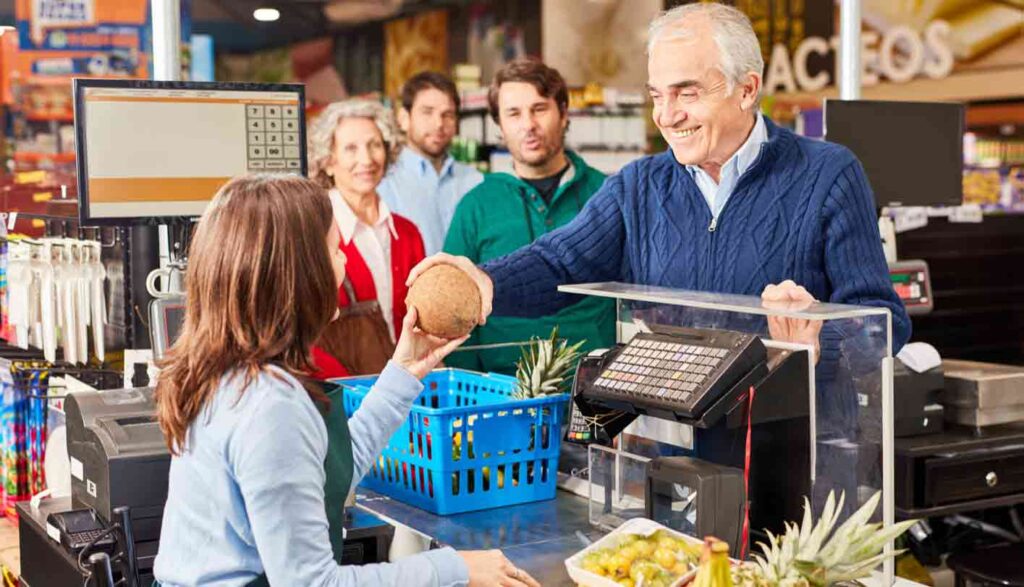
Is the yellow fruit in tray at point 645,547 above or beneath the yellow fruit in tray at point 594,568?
above

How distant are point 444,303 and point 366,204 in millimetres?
2150

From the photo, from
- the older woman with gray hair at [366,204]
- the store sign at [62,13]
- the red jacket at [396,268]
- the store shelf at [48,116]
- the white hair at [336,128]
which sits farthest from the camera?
the store shelf at [48,116]

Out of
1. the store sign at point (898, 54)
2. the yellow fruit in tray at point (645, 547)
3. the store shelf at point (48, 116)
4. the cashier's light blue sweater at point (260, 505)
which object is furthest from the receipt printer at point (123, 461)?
the store sign at point (898, 54)

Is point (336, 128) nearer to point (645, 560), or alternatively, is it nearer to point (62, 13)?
point (62, 13)

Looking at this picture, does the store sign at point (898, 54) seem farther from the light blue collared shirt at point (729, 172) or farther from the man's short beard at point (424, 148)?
the light blue collared shirt at point (729, 172)

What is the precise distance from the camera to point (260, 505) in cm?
166

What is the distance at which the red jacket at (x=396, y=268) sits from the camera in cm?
396

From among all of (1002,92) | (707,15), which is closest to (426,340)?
(707,15)

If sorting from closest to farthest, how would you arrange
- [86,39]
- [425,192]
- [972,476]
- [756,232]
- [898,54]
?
[756,232] → [972,476] → [425,192] → [86,39] → [898,54]

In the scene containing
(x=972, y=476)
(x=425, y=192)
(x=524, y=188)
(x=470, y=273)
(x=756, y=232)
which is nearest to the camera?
(x=470, y=273)

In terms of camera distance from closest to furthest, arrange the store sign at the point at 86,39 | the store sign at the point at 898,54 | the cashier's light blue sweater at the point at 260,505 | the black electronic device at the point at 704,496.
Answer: the cashier's light blue sweater at the point at 260,505 < the black electronic device at the point at 704,496 < the store sign at the point at 86,39 < the store sign at the point at 898,54

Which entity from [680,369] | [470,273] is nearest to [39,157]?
[470,273]

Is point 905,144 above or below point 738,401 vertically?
above

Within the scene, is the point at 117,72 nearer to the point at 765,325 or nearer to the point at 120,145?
the point at 120,145
